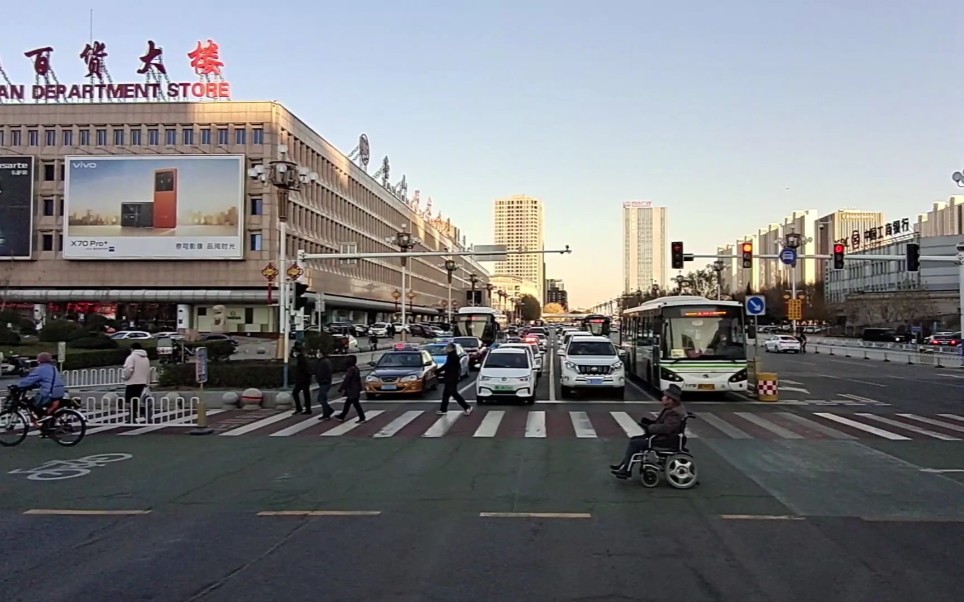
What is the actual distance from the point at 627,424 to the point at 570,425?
1.33 meters

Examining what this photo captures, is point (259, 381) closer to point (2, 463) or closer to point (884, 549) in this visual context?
point (2, 463)

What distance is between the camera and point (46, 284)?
74.9m

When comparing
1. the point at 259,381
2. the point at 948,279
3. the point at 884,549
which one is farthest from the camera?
the point at 948,279

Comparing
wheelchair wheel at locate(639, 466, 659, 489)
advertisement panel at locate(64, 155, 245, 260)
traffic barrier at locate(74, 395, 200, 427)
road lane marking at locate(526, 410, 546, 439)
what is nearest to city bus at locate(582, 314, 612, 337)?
advertisement panel at locate(64, 155, 245, 260)

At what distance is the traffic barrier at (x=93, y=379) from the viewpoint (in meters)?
28.8

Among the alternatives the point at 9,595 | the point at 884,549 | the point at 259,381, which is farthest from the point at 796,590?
the point at 259,381

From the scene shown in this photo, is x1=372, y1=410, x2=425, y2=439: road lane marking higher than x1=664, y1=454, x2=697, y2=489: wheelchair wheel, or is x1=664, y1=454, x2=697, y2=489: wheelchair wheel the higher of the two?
x1=664, y1=454, x2=697, y2=489: wheelchair wheel

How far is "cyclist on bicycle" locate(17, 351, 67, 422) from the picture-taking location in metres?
15.2

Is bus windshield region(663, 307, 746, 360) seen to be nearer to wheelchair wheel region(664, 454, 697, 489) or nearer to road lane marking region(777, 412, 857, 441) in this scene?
road lane marking region(777, 412, 857, 441)

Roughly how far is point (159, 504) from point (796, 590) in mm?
7383

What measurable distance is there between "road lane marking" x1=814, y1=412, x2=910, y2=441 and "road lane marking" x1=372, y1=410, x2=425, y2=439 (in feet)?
32.5

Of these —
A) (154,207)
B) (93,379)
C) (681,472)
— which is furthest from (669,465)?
(154,207)

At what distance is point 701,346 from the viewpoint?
23.6m

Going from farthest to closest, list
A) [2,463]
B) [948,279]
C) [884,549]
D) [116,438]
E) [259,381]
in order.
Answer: [948,279], [259,381], [116,438], [2,463], [884,549]
